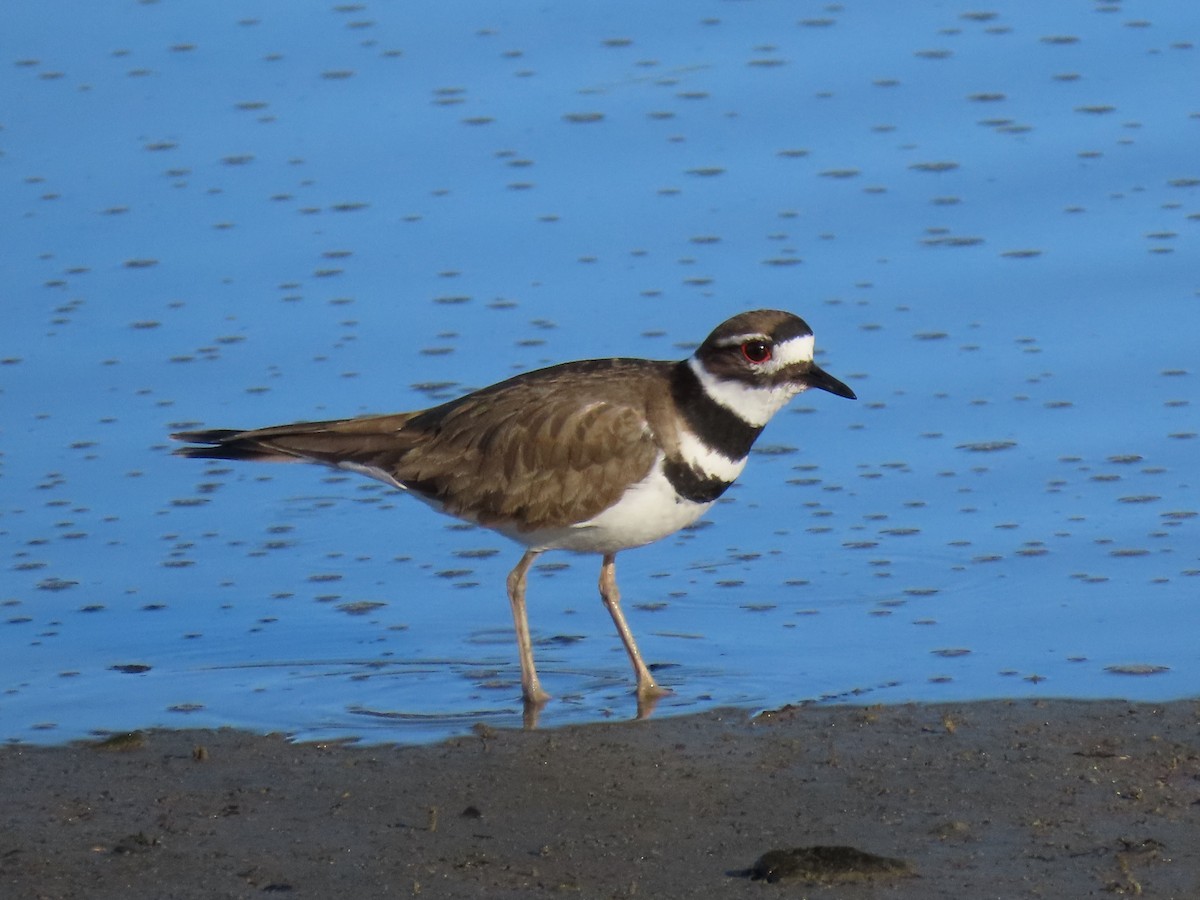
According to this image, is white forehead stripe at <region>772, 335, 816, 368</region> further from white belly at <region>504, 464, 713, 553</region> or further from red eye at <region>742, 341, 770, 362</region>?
white belly at <region>504, 464, 713, 553</region>

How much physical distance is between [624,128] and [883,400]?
250 centimetres

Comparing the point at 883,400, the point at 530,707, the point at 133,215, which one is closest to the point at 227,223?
the point at 133,215

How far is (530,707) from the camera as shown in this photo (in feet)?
21.3

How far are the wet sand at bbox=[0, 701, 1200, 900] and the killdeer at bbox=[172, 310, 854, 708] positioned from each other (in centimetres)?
75

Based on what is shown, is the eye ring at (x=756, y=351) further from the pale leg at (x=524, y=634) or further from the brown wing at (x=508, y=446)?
the pale leg at (x=524, y=634)

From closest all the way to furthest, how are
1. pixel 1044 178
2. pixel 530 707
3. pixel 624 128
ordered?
pixel 530 707 → pixel 1044 178 → pixel 624 128

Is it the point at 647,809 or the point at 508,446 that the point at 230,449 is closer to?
the point at 508,446

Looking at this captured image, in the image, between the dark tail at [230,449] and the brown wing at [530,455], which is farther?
the dark tail at [230,449]

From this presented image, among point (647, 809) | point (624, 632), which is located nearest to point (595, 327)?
point (624, 632)

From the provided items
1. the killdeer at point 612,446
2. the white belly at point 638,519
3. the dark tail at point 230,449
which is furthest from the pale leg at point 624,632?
the dark tail at point 230,449

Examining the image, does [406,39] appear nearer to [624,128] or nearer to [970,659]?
[624,128]

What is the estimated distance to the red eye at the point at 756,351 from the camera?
668 cm

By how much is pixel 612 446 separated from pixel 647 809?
155 cm

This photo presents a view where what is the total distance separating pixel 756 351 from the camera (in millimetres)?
6699
